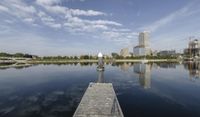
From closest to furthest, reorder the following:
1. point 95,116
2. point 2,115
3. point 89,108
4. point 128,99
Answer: point 95,116
point 89,108
point 2,115
point 128,99

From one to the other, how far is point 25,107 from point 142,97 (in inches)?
862

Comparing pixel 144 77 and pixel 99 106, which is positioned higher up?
pixel 99 106

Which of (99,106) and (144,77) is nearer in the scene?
(99,106)

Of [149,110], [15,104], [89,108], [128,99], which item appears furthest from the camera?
[128,99]

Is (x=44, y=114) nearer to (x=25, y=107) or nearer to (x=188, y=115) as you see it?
(x=25, y=107)

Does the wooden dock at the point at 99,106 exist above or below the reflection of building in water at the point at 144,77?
above

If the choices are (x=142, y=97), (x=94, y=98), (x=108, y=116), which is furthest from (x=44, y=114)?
(x=142, y=97)

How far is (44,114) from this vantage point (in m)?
27.5

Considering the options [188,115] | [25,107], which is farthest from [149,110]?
[25,107]

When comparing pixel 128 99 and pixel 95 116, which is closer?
pixel 95 116

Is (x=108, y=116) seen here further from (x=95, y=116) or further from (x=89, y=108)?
(x=89, y=108)

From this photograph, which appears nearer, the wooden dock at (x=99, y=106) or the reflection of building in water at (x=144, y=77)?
the wooden dock at (x=99, y=106)

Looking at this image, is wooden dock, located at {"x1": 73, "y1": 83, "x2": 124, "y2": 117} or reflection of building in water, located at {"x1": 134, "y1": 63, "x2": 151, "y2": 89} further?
reflection of building in water, located at {"x1": 134, "y1": 63, "x2": 151, "y2": 89}

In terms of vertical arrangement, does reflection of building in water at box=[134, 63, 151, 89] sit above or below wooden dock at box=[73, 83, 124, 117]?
below
